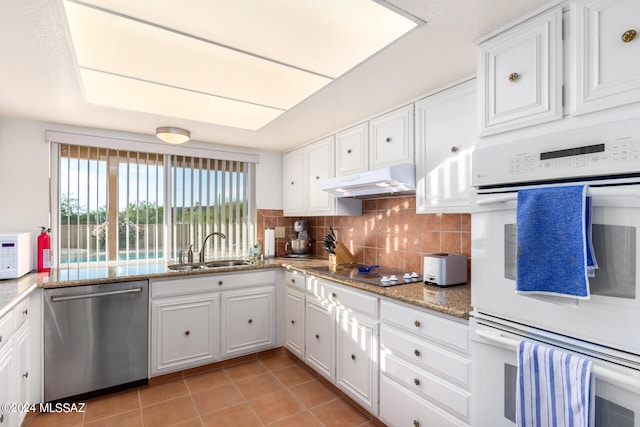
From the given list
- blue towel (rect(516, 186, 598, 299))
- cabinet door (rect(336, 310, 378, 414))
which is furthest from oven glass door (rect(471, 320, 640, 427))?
cabinet door (rect(336, 310, 378, 414))

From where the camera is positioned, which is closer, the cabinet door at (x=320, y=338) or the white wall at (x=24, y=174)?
the cabinet door at (x=320, y=338)

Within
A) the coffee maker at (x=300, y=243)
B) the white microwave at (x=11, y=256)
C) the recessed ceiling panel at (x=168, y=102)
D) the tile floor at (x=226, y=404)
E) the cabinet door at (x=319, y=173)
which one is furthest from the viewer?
the coffee maker at (x=300, y=243)

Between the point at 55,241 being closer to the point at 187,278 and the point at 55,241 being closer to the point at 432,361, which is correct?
the point at 187,278

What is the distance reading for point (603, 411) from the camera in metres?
1.05

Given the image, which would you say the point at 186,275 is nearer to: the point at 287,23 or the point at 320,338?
the point at 320,338

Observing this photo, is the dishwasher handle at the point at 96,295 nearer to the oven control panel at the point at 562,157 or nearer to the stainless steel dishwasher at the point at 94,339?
the stainless steel dishwasher at the point at 94,339

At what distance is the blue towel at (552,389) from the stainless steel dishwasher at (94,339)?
2.53 metres

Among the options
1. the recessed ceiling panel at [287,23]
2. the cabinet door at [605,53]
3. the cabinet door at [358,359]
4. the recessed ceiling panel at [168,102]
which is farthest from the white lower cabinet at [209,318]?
the cabinet door at [605,53]

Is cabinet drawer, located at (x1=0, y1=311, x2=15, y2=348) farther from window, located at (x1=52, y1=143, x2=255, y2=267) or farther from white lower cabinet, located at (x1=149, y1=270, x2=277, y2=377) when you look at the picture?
window, located at (x1=52, y1=143, x2=255, y2=267)

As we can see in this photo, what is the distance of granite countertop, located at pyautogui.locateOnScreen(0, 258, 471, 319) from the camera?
1.65 metres

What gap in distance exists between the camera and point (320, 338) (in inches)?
102

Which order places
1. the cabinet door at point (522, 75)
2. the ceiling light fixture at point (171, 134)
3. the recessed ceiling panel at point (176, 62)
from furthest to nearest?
the ceiling light fixture at point (171, 134), the recessed ceiling panel at point (176, 62), the cabinet door at point (522, 75)

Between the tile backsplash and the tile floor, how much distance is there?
1155mm

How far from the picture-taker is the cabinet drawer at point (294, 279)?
2861mm
